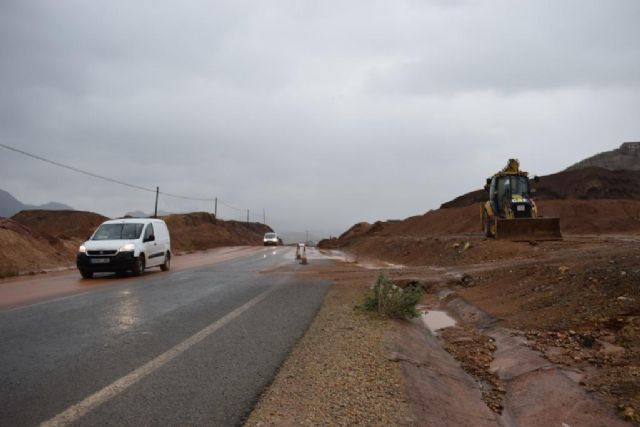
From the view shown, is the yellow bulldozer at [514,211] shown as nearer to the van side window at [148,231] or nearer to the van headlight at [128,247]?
the van side window at [148,231]

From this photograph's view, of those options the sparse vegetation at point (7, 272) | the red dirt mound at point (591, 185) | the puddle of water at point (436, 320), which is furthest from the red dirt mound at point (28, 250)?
the red dirt mound at point (591, 185)

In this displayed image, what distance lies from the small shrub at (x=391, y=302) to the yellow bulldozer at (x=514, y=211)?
1251cm

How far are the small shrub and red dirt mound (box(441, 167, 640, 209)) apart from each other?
4734 cm

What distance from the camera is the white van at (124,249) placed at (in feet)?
50.3

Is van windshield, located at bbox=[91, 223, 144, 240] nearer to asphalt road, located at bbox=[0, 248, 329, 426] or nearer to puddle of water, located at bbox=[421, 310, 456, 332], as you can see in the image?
asphalt road, located at bbox=[0, 248, 329, 426]

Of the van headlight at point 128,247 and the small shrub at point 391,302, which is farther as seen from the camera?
the van headlight at point 128,247

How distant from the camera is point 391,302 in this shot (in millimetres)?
8047

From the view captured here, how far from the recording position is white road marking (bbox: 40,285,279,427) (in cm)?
360

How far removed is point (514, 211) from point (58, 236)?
29877 mm

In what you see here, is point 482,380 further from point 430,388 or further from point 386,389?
point 386,389

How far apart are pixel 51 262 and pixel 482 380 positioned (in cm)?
2384

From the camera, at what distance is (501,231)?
19484 millimetres

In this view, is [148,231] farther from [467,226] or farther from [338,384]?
[467,226]

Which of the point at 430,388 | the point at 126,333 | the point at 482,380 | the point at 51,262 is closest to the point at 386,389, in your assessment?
the point at 430,388
